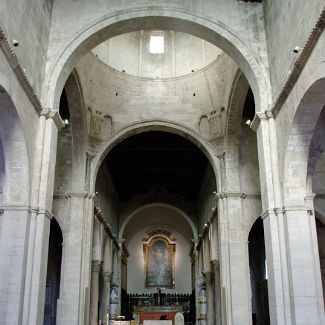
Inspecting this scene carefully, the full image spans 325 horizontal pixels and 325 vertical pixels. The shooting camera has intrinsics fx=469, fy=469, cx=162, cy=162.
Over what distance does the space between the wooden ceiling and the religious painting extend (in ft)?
19.0

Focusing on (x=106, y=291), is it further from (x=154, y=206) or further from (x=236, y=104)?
(x=236, y=104)

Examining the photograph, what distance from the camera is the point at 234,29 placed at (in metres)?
13.9

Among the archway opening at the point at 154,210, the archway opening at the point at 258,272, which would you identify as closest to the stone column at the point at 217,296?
the archway opening at the point at 154,210

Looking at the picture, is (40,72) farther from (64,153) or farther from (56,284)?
(56,284)

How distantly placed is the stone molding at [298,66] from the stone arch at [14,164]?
20.5ft

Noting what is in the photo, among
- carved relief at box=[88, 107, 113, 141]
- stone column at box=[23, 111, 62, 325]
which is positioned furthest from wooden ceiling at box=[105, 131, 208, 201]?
stone column at box=[23, 111, 62, 325]

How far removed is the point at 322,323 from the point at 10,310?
7080 millimetres

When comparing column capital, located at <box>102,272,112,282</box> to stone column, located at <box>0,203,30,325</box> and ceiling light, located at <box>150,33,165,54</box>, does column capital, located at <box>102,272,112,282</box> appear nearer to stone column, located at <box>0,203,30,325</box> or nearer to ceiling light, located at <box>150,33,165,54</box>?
ceiling light, located at <box>150,33,165,54</box>

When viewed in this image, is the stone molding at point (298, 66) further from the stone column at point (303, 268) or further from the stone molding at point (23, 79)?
the stone molding at point (23, 79)

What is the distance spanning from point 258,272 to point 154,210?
11.0 meters

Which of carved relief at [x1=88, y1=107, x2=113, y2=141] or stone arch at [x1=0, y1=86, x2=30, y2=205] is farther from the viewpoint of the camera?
carved relief at [x1=88, y1=107, x2=113, y2=141]

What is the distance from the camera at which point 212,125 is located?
20.1 meters

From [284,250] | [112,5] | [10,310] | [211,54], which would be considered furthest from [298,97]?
[211,54]

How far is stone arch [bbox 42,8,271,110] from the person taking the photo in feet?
43.5
